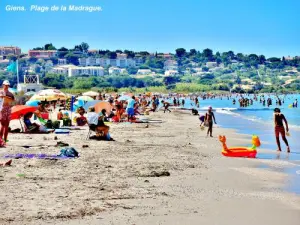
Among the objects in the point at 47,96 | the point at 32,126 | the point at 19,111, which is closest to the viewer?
the point at 19,111

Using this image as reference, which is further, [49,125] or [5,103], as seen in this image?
[49,125]

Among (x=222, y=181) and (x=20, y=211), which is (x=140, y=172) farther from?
(x=20, y=211)

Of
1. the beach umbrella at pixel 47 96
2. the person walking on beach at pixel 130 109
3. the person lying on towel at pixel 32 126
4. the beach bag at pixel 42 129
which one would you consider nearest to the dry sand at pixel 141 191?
the person lying on towel at pixel 32 126

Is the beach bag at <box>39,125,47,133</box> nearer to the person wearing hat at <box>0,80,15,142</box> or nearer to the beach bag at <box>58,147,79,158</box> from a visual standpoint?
the person wearing hat at <box>0,80,15,142</box>

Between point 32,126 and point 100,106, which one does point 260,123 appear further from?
point 32,126

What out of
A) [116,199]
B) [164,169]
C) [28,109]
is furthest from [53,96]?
[116,199]

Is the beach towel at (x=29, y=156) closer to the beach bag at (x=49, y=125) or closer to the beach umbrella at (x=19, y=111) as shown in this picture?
the beach umbrella at (x=19, y=111)

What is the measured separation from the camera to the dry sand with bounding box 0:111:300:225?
6.24 metres

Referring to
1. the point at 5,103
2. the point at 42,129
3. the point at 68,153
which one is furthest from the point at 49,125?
the point at 68,153

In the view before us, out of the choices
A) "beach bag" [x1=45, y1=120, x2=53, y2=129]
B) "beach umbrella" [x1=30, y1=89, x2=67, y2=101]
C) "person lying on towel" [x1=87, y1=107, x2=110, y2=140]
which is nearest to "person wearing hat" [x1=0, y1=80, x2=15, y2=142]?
"person lying on towel" [x1=87, y1=107, x2=110, y2=140]

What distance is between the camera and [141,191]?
7.71 metres

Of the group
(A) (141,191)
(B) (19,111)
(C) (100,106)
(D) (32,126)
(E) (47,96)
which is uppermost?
(E) (47,96)

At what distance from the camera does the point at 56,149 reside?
12188 millimetres

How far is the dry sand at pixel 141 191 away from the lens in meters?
6.24
